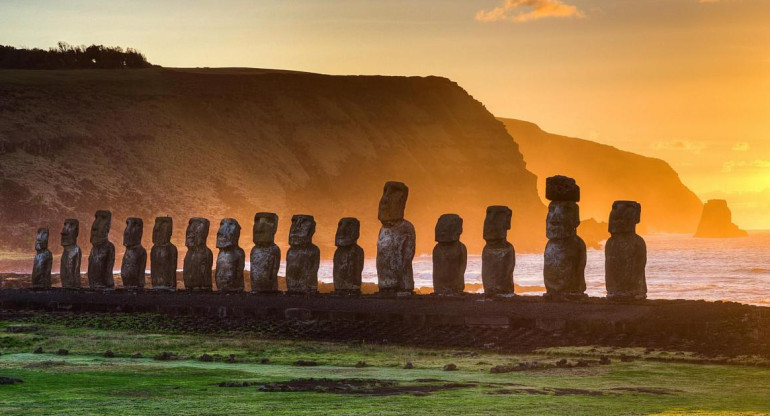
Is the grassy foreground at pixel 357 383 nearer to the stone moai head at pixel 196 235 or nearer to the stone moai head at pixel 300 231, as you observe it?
the stone moai head at pixel 300 231

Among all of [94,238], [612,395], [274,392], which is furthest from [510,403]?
[94,238]

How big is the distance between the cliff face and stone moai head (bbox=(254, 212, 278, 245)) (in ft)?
193

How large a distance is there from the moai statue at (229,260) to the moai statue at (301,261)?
2433mm

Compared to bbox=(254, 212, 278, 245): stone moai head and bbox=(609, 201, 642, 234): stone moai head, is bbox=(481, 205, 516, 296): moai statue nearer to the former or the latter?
bbox=(609, 201, 642, 234): stone moai head

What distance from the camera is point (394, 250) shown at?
101 feet

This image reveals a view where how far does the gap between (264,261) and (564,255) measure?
31.9 feet

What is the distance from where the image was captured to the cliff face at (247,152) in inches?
4168

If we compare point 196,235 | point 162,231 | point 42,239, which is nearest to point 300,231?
point 196,235

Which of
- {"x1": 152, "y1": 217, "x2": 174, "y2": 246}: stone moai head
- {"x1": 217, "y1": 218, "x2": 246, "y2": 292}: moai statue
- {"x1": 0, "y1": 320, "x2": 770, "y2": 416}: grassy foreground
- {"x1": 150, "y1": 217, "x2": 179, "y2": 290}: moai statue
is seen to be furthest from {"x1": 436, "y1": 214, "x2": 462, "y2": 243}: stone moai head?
{"x1": 152, "y1": 217, "x2": 174, "y2": 246}: stone moai head

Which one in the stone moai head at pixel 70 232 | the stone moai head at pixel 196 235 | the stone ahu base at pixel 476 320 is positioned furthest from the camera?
the stone moai head at pixel 70 232

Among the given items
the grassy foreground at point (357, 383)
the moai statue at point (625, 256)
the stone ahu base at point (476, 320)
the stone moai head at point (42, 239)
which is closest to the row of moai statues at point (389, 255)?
the moai statue at point (625, 256)

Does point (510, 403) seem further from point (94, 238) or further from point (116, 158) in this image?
point (116, 158)

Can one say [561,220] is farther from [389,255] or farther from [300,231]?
[300,231]

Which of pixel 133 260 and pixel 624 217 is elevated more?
pixel 624 217
